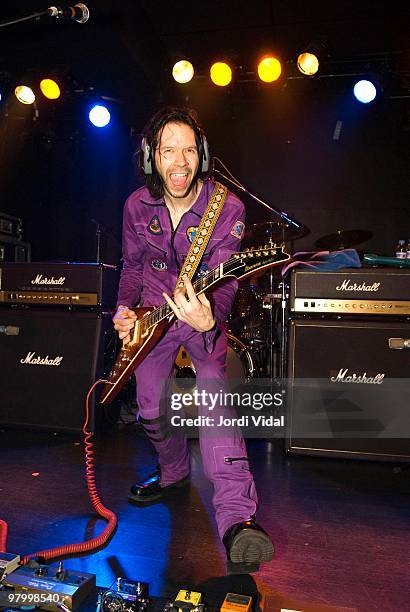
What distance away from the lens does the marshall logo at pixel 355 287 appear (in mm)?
2768

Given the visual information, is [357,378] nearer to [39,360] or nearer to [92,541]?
[92,541]

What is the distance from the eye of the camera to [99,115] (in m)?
5.04

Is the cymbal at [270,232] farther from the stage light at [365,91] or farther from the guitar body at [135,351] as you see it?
the guitar body at [135,351]

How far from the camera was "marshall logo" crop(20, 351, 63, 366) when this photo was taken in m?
3.21

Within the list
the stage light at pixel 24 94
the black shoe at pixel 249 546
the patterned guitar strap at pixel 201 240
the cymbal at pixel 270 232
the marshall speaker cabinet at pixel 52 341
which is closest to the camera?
the black shoe at pixel 249 546

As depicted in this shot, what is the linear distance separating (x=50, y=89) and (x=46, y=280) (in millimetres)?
2630

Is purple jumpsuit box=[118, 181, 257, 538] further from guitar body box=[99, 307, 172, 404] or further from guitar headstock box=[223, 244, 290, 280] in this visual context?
guitar headstock box=[223, 244, 290, 280]

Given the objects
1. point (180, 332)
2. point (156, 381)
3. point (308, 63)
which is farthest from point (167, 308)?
point (308, 63)

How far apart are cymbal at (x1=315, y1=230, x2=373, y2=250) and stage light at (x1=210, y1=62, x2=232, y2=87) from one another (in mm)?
2045

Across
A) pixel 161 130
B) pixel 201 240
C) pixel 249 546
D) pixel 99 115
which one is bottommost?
pixel 249 546

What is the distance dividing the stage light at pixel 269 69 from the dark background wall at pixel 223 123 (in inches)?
4.7

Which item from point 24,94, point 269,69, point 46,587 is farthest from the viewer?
point 24,94

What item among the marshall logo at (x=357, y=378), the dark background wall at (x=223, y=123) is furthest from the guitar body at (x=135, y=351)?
the dark background wall at (x=223, y=123)

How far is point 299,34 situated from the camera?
4.57 m
